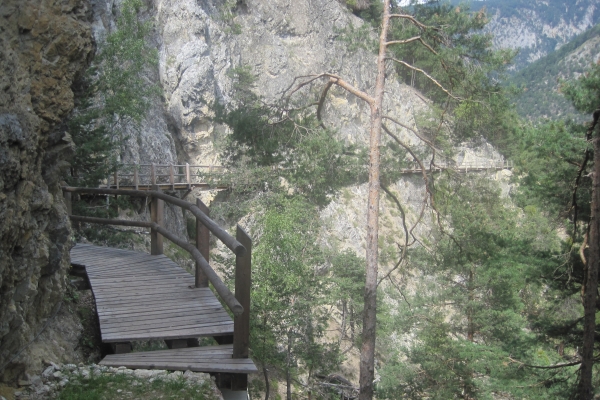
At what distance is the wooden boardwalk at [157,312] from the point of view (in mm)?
3393

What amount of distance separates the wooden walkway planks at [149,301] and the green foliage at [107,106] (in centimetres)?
525

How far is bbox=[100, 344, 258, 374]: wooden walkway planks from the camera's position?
3230 millimetres

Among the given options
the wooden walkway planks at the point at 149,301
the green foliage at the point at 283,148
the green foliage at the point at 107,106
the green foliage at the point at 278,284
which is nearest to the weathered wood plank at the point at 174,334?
the wooden walkway planks at the point at 149,301

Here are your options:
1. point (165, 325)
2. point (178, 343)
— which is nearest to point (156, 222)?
point (165, 325)

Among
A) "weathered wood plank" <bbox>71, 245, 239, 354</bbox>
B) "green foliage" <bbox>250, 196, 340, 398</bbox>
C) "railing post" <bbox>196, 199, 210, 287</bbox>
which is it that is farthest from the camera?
"green foliage" <bbox>250, 196, 340, 398</bbox>

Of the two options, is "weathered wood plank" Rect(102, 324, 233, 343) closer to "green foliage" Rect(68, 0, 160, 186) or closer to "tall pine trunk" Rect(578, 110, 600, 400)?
"tall pine trunk" Rect(578, 110, 600, 400)

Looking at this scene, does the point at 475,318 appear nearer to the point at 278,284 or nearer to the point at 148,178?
the point at 278,284

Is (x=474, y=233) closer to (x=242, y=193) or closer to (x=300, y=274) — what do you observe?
(x=300, y=274)

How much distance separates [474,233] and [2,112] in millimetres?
12530

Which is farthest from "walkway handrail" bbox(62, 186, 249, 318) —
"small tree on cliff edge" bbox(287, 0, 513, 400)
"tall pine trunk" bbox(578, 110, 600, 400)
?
"tall pine trunk" bbox(578, 110, 600, 400)

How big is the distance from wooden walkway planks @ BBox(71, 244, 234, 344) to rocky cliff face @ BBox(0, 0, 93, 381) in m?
0.64

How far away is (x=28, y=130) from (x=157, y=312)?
1996mm

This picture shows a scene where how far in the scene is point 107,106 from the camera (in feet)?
51.6

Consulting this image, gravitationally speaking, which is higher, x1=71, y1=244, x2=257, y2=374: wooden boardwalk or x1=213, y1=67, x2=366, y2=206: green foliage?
x1=213, y1=67, x2=366, y2=206: green foliage
